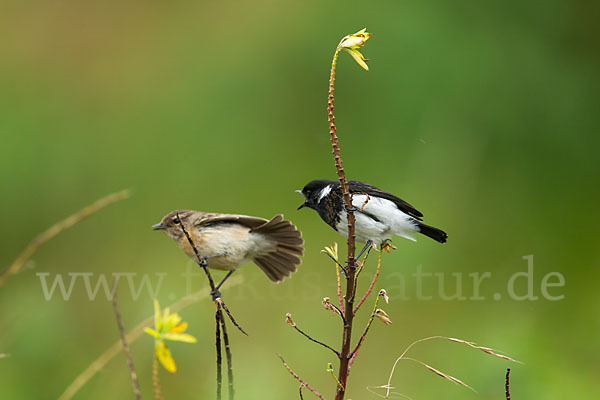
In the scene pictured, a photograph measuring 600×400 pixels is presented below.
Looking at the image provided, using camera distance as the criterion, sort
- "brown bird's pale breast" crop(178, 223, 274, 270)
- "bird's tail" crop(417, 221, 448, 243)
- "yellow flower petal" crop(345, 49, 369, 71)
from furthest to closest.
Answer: "bird's tail" crop(417, 221, 448, 243), "brown bird's pale breast" crop(178, 223, 274, 270), "yellow flower petal" crop(345, 49, 369, 71)

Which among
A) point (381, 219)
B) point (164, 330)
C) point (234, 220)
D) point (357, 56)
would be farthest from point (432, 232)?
point (164, 330)

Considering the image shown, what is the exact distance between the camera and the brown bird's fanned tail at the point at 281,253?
2.84 m

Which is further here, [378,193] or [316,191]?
[316,191]

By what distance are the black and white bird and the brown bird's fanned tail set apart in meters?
0.40

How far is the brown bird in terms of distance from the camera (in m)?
2.85

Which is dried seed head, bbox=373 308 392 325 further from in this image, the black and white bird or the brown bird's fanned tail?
the black and white bird

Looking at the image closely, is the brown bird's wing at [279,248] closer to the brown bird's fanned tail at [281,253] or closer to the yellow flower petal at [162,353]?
the brown bird's fanned tail at [281,253]

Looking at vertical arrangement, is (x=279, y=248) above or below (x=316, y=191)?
below

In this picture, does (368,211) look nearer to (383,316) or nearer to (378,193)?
(378,193)

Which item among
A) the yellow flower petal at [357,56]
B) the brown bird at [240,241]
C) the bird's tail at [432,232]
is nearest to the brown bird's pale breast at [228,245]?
the brown bird at [240,241]

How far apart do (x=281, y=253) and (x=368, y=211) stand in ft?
2.34

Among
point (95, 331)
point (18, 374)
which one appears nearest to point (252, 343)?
point (95, 331)

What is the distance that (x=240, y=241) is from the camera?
3.05 metres

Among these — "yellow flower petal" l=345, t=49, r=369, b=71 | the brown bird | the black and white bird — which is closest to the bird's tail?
the black and white bird
